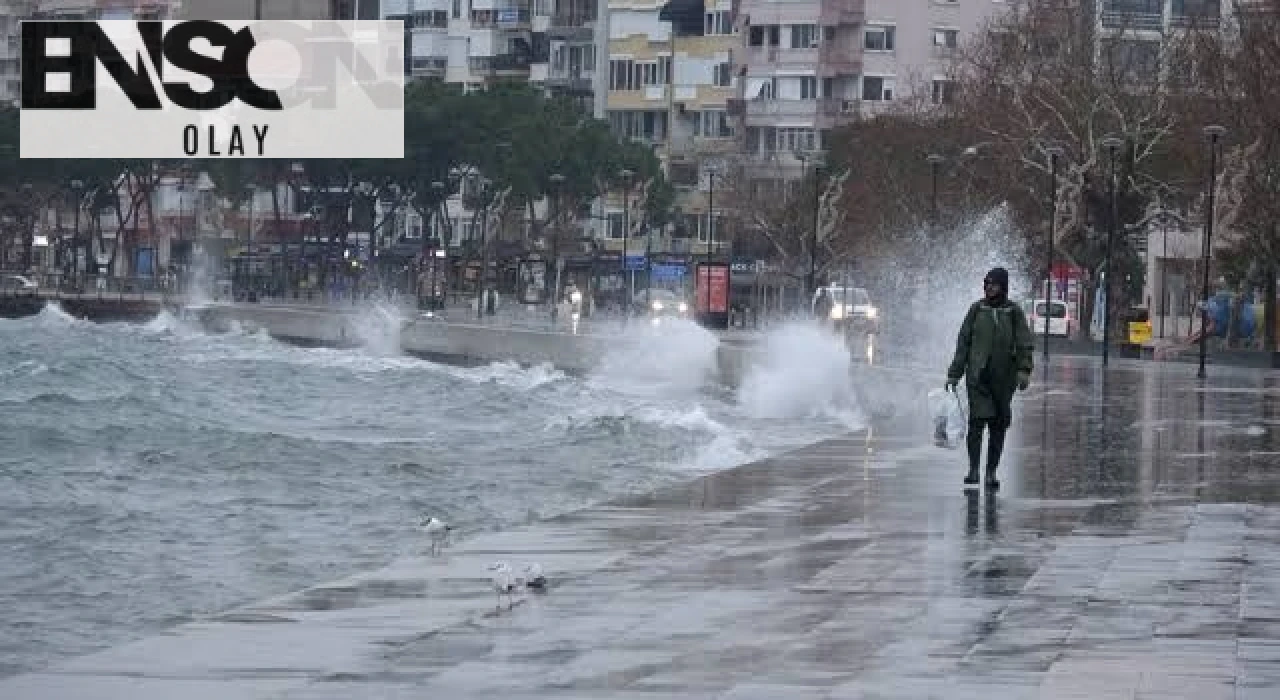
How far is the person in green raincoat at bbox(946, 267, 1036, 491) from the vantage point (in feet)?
68.6

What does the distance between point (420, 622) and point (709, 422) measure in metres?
23.3

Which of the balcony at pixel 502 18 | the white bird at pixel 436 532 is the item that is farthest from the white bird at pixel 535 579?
the balcony at pixel 502 18

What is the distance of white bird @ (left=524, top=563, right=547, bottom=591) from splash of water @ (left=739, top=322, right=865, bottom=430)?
915 inches

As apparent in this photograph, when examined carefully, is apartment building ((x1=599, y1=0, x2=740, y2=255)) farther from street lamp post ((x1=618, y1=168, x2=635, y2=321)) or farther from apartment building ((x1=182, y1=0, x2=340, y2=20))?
A: apartment building ((x1=182, y1=0, x2=340, y2=20))

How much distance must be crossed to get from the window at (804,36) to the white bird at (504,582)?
4351 inches

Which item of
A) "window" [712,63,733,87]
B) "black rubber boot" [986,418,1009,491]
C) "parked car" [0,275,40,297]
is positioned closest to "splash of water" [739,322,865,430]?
"black rubber boot" [986,418,1009,491]

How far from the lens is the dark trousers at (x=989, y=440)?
21.3 metres

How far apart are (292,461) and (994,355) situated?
805 inches

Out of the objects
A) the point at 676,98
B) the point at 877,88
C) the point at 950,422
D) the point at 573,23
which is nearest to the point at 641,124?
the point at 676,98

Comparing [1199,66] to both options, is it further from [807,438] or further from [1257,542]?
[1257,542]

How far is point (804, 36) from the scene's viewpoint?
410 feet

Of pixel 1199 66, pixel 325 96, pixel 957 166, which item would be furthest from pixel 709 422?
pixel 325 96

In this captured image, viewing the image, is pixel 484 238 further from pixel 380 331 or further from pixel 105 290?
pixel 380 331

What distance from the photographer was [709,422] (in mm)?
37000
